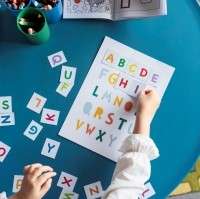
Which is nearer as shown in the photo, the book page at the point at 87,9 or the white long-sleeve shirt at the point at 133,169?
the white long-sleeve shirt at the point at 133,169

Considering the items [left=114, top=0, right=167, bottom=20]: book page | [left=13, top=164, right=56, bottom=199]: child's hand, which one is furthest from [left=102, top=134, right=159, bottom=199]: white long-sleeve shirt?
[left=114, top=0, right=167, bottom=20]: book page

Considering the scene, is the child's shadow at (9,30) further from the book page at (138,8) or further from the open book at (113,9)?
→ the book page at (138,8)

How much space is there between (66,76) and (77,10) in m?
0.18

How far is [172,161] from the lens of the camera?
1016mm

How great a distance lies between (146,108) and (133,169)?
0.15 m

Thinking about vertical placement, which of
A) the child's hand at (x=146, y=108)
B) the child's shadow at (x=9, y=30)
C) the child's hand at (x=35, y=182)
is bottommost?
the child's hand at (x=35, y=182)

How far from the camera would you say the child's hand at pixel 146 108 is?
1002mm

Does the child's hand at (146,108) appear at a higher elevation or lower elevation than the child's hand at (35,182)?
higher

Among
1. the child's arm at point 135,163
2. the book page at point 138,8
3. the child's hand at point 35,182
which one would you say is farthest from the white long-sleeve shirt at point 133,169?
the book page at point 138,8

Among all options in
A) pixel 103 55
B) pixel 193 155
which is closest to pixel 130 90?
pixel 103 55

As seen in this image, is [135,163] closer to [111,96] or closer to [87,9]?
[111,96]

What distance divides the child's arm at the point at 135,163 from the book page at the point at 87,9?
27 centimetres

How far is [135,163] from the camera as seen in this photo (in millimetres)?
972

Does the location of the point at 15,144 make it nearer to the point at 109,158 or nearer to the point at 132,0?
the point at 109,158
